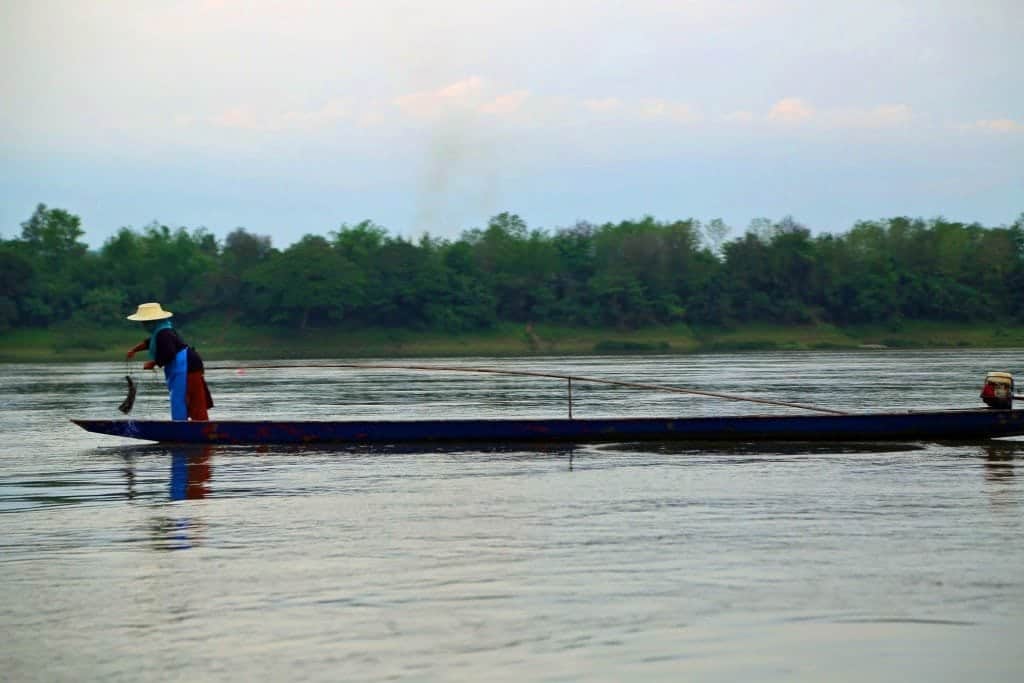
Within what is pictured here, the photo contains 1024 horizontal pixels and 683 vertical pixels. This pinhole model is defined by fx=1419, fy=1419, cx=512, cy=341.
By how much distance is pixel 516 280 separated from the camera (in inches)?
3260

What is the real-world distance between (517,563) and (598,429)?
8.05m

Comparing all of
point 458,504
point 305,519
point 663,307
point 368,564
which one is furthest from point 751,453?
point 663,307

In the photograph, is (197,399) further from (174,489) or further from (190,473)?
(174,489)

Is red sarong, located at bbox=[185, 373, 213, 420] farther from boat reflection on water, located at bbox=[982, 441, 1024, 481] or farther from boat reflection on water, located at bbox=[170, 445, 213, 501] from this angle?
boat reflection on water, located at bbox=[982, 441, 1024, 481]

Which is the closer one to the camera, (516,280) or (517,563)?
(517,563)

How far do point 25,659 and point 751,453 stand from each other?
1059 centimetres

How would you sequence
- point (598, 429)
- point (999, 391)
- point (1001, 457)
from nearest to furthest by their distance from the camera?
1. point (1001, 457)
2. point (999, 391)
3. point (598, 429)

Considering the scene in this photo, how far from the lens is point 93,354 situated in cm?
7019

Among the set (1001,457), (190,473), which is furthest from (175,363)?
(1001,457)

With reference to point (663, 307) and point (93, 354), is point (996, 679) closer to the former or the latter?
point (93, 354)

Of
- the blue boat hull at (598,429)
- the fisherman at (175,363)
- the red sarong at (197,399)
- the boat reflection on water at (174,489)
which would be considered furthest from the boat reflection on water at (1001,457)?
the red sarong at (197,399)

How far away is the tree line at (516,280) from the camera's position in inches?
3066

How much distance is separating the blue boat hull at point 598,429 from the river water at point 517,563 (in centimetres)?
19

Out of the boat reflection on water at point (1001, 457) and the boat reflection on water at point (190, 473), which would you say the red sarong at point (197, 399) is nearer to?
the boat reflection on water at point (190, 473)
